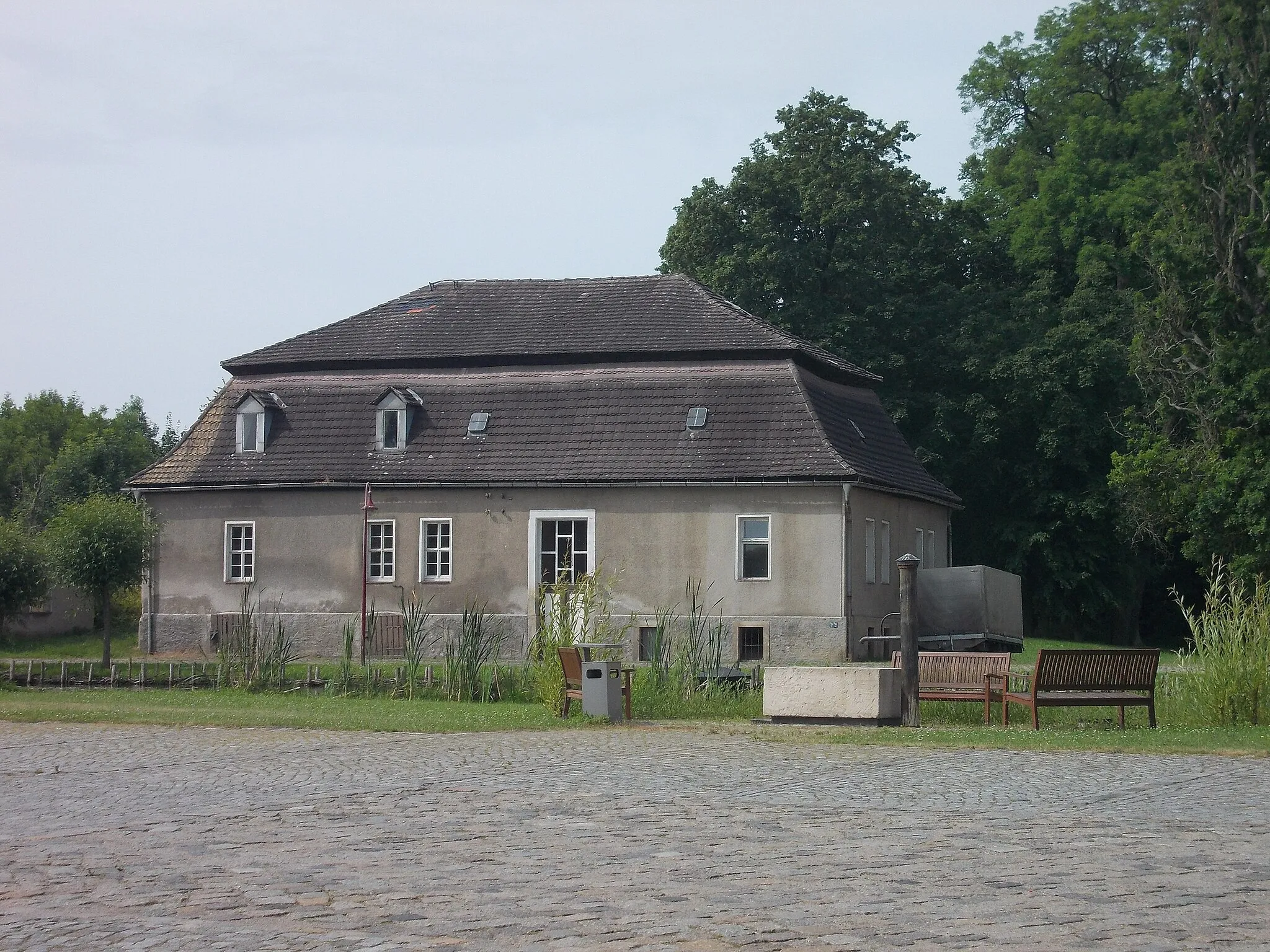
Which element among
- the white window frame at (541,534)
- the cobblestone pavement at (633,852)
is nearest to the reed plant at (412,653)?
the cobblestone pavement at (633,852)

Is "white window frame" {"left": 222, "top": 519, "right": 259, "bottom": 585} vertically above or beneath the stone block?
above

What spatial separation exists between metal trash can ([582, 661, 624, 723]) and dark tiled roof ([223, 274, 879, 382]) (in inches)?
710

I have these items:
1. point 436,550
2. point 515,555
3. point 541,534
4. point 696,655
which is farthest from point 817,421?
point 696,655

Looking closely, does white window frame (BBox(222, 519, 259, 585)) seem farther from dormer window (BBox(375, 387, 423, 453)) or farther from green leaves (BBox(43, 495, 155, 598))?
dormer window (BBox(375, 387, 423, 453))

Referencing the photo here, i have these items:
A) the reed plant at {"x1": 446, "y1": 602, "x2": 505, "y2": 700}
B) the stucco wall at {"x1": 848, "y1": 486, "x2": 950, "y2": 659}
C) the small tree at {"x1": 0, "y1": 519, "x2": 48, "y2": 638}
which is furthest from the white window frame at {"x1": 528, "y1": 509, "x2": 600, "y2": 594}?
the small tree at {"x1": 0, "y1": 519, "x2": 48, "y2": 638}

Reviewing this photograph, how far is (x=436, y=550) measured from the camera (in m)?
38.5

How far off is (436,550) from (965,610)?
487 inches

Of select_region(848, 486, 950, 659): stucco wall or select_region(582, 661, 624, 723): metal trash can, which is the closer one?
select_region(582, 661, 624, 723): metal trash can

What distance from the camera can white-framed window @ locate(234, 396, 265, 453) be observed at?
39812mm

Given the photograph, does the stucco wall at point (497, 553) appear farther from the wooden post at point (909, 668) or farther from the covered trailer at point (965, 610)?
the wooden post at point (909, 668)

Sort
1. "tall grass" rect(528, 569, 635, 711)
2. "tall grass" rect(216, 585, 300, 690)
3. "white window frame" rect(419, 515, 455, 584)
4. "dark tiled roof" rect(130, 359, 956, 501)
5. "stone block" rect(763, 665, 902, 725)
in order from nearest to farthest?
"stone block" rect(763, 665, 902, 725), "tall grass" rect(528, 569, 635, 711), "tall grass" rect(216, 585, 300, 690), "dark tiled roof" rect(130, 359, 956, 501), "white window frame" rect(419, 515, 455, 584)

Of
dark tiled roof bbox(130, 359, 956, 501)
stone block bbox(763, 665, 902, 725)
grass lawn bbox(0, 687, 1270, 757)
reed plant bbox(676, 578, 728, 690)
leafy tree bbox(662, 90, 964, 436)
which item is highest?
leafy tree bbox(662, 90, 964, 436)

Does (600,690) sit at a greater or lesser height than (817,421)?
lesser

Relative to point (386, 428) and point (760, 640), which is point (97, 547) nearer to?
point (386, 428)
